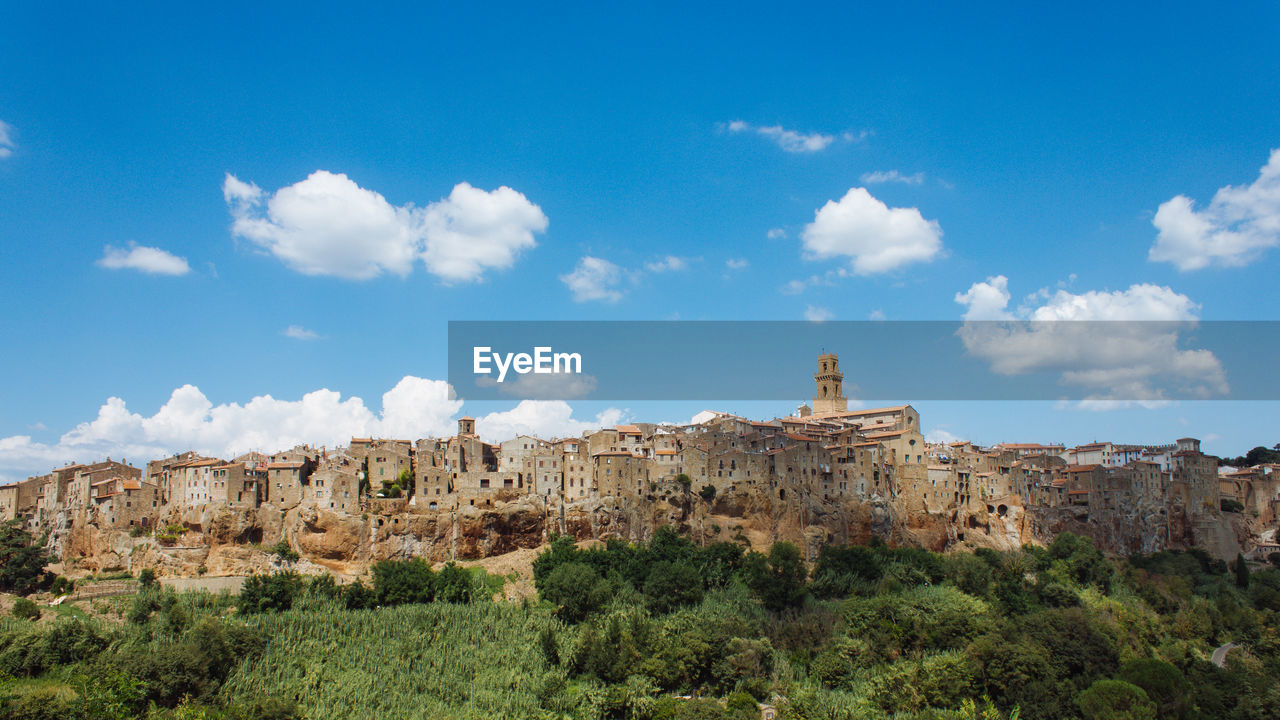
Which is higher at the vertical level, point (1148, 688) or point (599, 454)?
point (599, 454)

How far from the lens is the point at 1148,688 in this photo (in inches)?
1582

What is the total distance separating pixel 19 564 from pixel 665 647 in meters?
35.1

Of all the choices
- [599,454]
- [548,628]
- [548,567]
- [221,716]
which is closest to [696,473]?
[599,454]

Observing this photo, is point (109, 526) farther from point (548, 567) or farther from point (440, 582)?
point (548, 567)

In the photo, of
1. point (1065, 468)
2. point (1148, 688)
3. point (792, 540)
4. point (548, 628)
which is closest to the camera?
point (1148, 688)

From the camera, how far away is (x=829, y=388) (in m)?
83.3

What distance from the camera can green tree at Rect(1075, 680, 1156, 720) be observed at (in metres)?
36.3

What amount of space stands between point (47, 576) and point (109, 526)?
4.04 metres

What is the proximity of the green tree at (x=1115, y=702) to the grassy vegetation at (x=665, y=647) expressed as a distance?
9 cm

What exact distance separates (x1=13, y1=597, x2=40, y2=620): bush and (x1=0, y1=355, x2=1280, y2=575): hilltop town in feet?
19.9

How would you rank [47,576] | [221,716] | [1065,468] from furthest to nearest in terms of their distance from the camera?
Result: [1065,468]
[47,576]
[221,716]

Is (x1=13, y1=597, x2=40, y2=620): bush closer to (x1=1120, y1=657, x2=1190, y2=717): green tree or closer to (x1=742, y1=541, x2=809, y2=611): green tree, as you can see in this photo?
(x1=742, y1=541, x2=809, y2=611): green tree

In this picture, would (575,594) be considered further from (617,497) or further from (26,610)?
(26,610)

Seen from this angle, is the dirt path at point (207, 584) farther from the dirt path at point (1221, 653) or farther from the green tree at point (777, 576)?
the dirt path at point (1221, 653)
